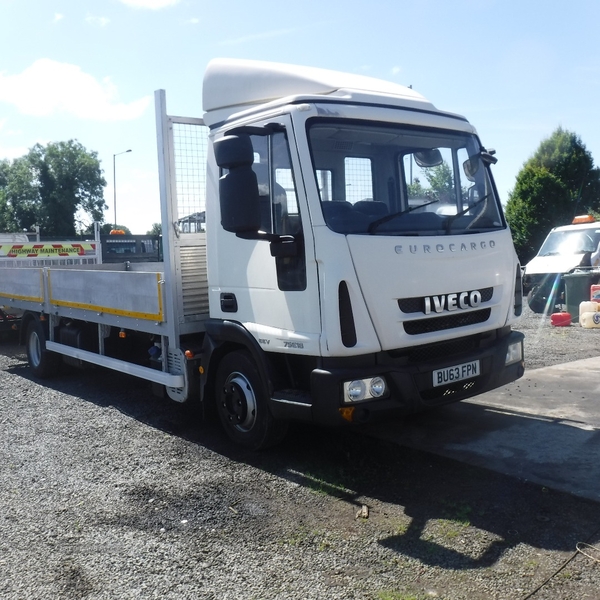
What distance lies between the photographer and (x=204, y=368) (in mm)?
5738

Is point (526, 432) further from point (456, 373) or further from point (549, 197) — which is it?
point (549, 197)

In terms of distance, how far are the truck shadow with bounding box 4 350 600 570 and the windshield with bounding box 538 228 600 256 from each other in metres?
10.6

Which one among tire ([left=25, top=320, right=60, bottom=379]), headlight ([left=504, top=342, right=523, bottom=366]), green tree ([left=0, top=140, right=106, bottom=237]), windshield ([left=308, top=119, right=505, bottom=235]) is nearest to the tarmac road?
headlight ([left=504, top=342, right=523, bottom=366])

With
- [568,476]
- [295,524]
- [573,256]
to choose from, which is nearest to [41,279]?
[295,524]

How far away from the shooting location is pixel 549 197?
3559cm

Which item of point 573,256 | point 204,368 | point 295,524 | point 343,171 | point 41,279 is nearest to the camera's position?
point 295,524

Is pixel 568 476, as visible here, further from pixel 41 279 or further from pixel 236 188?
pixel 41 279

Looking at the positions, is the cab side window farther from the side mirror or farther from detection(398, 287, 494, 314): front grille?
detection(398, 287, 494, 314): front grille

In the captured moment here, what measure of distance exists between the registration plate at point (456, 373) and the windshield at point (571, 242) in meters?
11.5

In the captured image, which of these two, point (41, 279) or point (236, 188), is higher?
point (236, 188)

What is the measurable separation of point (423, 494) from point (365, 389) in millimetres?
793

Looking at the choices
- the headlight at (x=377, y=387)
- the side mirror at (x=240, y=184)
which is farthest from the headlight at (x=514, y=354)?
the side mirror at (x=240, y=184)

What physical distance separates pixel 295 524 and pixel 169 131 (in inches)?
135

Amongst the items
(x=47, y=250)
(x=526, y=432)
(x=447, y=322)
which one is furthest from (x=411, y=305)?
(x=47, y=250)
